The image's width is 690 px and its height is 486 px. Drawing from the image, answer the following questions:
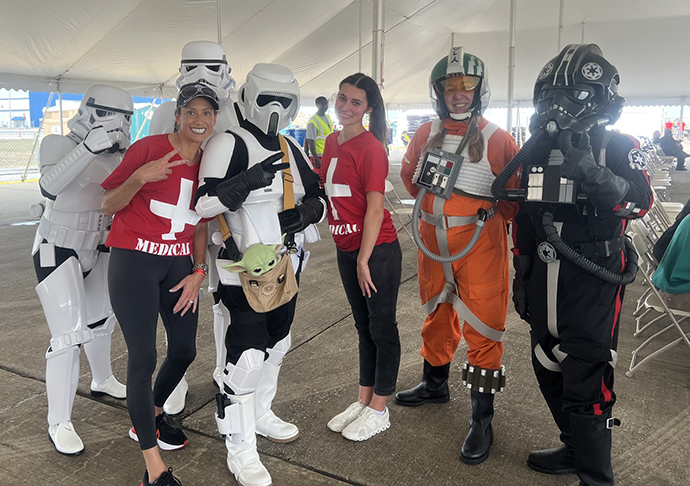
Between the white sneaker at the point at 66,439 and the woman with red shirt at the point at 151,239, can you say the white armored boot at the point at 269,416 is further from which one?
the white sneaker at the point at 66,439

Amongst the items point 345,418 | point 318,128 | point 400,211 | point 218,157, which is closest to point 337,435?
point 345,418

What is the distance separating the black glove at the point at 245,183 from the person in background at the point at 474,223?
0.85 m

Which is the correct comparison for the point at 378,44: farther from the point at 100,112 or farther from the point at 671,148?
the point at 671,148

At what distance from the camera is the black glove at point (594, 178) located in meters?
1.84

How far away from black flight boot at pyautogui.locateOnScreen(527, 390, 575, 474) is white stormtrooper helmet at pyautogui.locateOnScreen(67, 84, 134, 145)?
7.59 feet

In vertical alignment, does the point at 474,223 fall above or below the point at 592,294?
above

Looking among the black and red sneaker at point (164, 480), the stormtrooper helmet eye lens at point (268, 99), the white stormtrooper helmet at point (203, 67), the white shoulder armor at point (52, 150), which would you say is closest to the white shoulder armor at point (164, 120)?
the white stormtrooper helmet at point (203, 67)

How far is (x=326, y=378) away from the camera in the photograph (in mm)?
3297

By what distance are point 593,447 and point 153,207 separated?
1.98 m

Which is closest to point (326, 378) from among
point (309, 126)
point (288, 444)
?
point (288, 444)

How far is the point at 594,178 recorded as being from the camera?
183 cm

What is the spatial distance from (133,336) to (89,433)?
917 millimetres

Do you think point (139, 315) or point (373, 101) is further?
point (373, 101)

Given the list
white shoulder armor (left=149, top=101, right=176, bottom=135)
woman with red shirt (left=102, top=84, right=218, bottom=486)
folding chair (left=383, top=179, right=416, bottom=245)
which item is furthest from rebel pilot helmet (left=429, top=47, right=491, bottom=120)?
folding chair (left=383, top=179, right=416, bottom=245)
